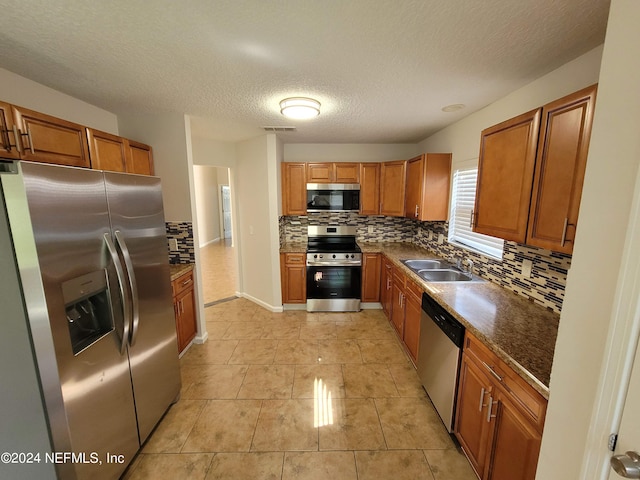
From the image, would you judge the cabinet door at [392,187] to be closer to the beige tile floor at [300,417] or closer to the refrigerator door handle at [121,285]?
the beige tile floor at [300,417]

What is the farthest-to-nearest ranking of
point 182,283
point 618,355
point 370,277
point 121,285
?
point 370,277 < point 182,283 < point 121,285 < point 618,355

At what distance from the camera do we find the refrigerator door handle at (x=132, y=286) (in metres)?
1.46

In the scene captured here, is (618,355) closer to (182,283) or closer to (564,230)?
(564,230)

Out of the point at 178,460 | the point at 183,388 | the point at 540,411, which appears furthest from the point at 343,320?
the point at 540,411

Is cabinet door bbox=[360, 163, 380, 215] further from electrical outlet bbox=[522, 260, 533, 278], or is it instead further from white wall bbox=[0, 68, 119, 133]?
white wall bbox=[0, 68, 119, 133]

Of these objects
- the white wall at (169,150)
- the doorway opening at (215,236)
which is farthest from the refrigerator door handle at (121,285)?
the doorway opening at (215,236)

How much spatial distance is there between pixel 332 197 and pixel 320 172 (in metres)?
0.41

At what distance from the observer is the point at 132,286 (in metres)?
1.52

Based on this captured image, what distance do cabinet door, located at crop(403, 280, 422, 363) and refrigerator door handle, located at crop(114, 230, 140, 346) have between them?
217 centimetres

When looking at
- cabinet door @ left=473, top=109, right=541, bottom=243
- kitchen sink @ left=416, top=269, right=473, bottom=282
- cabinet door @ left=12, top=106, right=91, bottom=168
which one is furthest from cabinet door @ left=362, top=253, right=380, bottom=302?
cabinet door @ left=12, top=106, right=91, bottom=168

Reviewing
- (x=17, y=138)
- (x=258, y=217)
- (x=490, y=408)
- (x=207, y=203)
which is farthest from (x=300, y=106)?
(x=207, y=203)

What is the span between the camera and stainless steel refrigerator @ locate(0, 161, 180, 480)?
1.04 m

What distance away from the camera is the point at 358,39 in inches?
53.1

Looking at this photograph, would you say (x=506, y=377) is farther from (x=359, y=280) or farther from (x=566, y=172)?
(x=359, y=280)
